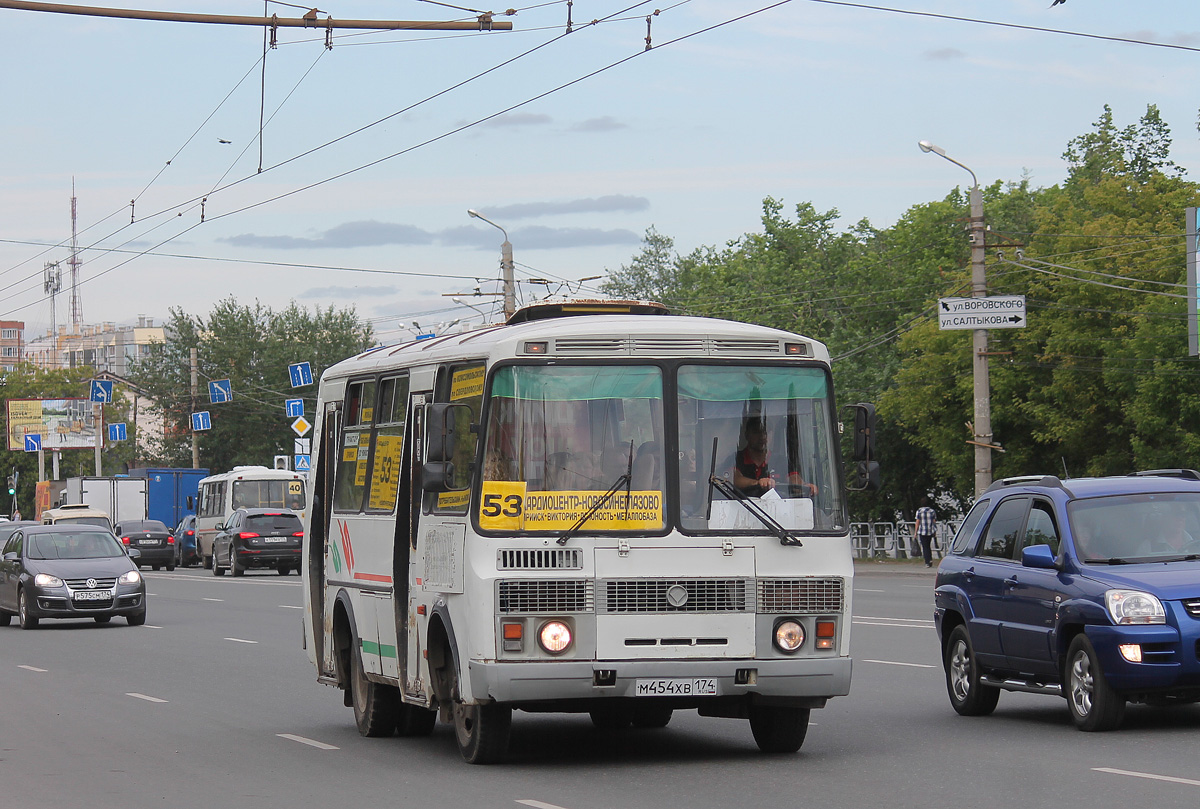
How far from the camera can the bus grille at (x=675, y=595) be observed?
10.6 meters

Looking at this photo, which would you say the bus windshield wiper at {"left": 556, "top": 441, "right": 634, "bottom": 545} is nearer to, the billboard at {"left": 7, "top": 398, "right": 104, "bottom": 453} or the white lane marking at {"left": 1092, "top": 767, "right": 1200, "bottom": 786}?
the white lane marking at {"left": 1092, "top": 767, "right": 1200, "bottom": 786}

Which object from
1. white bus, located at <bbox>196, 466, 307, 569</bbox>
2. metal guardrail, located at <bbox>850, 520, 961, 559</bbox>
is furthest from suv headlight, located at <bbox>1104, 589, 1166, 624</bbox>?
metal guardrail, located at <bbox>850, 520, 961, 559</bbox>

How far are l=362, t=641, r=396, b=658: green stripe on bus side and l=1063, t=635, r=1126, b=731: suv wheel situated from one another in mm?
4514

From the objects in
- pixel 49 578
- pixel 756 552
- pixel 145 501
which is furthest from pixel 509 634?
pixel 145 501

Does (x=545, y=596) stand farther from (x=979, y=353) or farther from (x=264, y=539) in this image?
(x=264, y=539)

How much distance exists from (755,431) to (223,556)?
39688 millimetres

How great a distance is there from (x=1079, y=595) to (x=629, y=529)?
326 centimetres

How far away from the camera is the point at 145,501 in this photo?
6538cm

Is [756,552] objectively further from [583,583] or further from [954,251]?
[954,251]

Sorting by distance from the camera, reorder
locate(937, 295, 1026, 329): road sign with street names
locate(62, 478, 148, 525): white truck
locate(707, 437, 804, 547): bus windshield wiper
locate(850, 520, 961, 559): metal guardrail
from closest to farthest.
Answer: locate(707, 437, 804, 547): bus windshield wiper
locate(937, 295, 1026, 329): road sign with street names
locate(850, 520, 961, 559): metal guardrail
locate(62, 478, 148, 525): white truck

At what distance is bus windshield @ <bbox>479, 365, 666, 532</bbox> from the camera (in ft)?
35.2

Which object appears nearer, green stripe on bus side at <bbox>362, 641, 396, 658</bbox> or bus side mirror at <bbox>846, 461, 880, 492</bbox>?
bus side mirror at <bbox>846, 461, 880, 492</bbox>

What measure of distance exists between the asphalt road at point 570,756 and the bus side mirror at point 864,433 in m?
1.86

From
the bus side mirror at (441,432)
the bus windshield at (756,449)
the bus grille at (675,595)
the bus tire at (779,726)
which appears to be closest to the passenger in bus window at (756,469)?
the bus windshield at (756,449)
